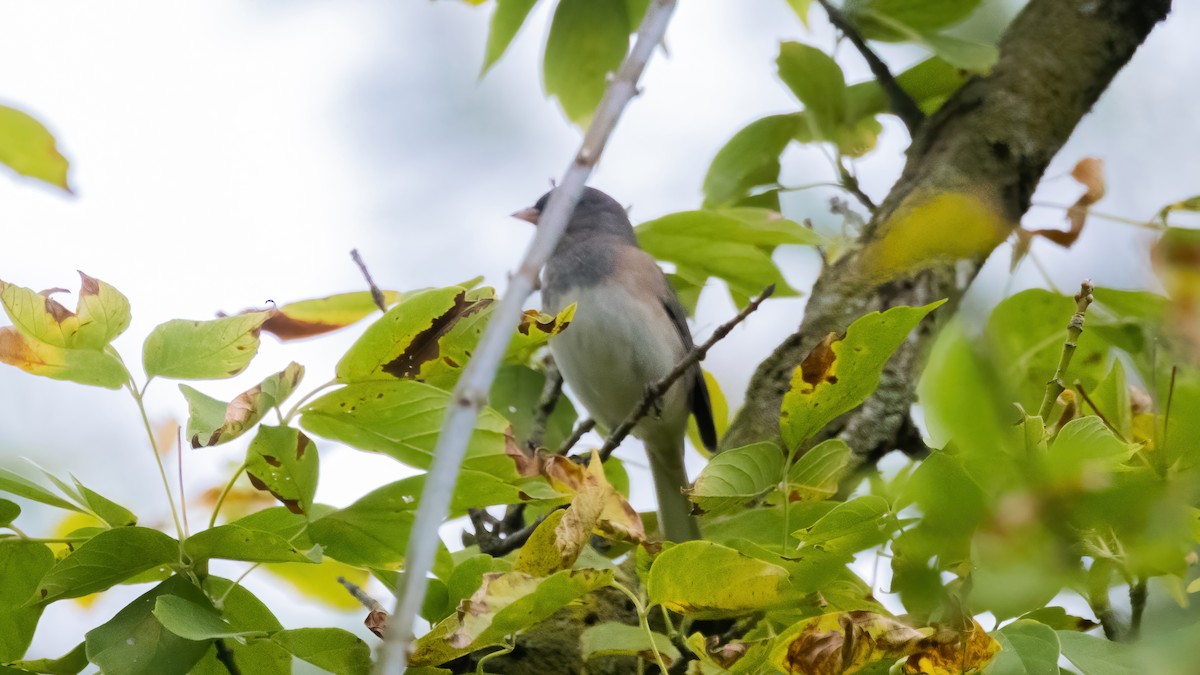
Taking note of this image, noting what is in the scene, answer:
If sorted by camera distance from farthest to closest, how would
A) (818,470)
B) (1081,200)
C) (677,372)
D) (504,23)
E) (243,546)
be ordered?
(504,23)
(1081,200)
(677,372)
(818,470)
(243,546)

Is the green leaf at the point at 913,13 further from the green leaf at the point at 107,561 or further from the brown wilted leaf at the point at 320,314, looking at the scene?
the green leaf at the point at 107,561

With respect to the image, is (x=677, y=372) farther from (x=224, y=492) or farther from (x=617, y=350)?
(x=617, y=350)

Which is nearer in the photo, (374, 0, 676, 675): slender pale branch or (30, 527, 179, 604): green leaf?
(374, 0, 676, 675): slender pale branch

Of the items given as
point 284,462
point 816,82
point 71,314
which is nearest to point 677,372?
point 284,462

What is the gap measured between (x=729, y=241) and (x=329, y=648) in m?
0.79

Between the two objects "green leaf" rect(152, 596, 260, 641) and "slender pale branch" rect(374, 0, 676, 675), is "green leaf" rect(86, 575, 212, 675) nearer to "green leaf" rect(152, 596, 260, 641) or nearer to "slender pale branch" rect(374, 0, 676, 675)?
"green leaf" rect(152, 596, 260, 641)

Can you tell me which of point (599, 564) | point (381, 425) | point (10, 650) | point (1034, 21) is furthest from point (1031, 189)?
point (10, 650)

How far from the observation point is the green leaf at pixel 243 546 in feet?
2.25

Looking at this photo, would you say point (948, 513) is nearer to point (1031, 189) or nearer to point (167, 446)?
point (167, 446)

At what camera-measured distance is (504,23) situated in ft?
4.60

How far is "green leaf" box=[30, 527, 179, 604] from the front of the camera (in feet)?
2.26

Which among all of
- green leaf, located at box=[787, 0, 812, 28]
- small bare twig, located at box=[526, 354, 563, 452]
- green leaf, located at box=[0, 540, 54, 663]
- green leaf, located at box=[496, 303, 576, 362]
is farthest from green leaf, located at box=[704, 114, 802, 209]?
green leaf, located at box=[0, 540, 54, 663]

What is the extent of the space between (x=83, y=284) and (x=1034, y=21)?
143cm

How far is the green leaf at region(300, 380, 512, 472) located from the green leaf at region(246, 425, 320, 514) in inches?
1.0
